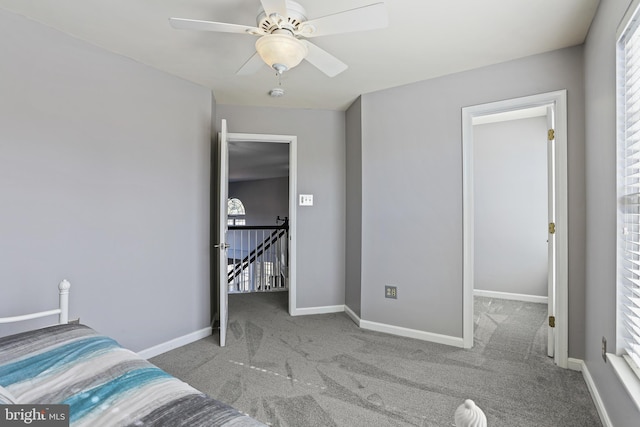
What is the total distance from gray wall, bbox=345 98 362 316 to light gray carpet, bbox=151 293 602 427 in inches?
18.0

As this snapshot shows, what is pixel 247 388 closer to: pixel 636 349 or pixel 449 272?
pixel 449 272

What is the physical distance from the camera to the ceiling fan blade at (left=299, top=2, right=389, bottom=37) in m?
1.48

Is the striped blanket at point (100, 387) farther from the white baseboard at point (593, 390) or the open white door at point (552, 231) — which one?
the open white door at point (552, 231)

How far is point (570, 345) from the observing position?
96.3 inches

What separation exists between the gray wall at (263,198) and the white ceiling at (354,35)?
6.67 metres

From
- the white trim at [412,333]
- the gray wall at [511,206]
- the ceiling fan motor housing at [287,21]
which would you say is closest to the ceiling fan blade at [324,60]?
the ceiling fan motor housing at [287,21]

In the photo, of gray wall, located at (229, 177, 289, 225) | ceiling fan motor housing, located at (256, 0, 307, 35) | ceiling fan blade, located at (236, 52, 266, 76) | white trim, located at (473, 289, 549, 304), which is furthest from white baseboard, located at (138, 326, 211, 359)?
gray wall, located at (229, 177, 289, 225)

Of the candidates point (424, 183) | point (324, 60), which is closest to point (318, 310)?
point (424, 183)

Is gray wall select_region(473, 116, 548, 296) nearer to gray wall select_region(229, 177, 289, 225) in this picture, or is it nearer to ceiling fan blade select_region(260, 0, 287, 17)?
ceiling fan blade select_region(260, 0, 287, 17)

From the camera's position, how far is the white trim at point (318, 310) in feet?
12.7

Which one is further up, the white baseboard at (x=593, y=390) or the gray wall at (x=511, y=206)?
the gray wall at (x=511, y=206)

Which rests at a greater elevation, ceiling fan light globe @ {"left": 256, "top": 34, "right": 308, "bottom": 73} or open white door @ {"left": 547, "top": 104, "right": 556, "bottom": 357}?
ceiling fan light globe @ {"left": 256, "top": 34, "right": 308, "bottom": 73}

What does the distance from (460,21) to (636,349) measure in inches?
83.6

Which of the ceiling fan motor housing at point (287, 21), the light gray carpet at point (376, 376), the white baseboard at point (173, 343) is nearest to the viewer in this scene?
the ceiling fan motor housing at point (287, 21)
